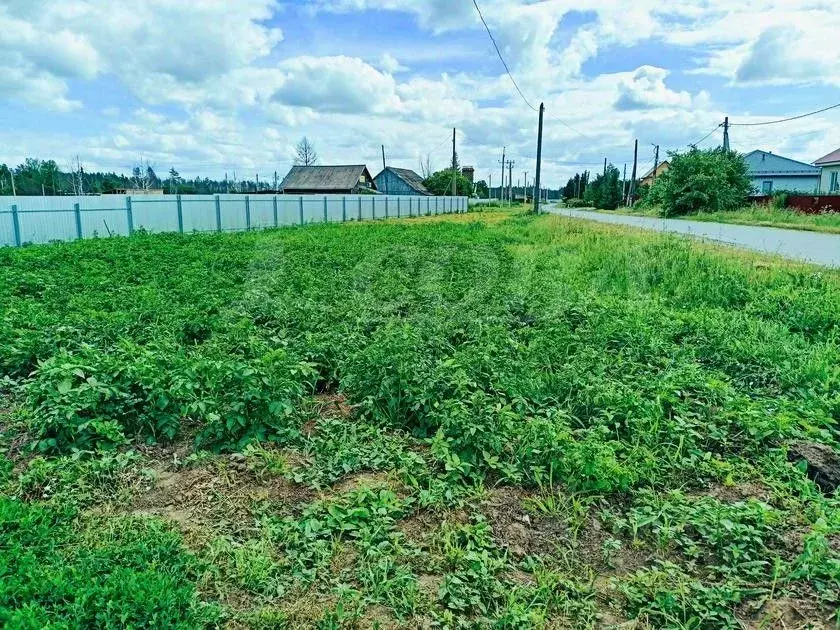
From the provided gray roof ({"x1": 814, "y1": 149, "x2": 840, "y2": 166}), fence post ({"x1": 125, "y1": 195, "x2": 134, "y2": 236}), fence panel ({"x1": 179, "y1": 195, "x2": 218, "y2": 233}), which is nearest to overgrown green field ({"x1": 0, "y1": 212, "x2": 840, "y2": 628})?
fence post ({"x1": 125, "y1": 195, "x2": 134, "y2": 236})

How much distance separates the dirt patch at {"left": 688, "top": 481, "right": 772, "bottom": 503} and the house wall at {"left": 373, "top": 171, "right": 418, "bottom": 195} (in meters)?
58.2

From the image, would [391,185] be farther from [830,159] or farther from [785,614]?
[785,614]

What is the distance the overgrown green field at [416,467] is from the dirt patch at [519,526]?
0.02m

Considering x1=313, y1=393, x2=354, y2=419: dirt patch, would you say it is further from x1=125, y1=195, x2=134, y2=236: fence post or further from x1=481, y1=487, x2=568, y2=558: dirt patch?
x1=125, y1=195, x2=134, y2=236: fence post

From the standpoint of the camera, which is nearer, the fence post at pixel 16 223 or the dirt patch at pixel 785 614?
the dirt patch at pixel 785 614

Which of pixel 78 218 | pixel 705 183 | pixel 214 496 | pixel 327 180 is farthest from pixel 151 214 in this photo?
pixel 327 180

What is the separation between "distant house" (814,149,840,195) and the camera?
33.5 metres

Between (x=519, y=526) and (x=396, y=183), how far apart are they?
59814 mm

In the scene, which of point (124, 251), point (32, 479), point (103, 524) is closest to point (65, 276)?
point (124, 251)

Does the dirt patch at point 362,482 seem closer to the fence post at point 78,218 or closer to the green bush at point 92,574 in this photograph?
the green bush at point 92,574

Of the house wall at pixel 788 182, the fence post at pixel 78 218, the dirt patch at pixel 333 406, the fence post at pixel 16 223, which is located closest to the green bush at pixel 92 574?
the dirt patch at pixel 333 406

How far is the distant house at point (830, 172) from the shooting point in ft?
110

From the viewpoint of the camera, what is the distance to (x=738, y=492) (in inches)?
134

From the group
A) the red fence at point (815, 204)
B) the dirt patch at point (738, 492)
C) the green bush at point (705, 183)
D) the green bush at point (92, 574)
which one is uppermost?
the green bush at point (705, 183)
